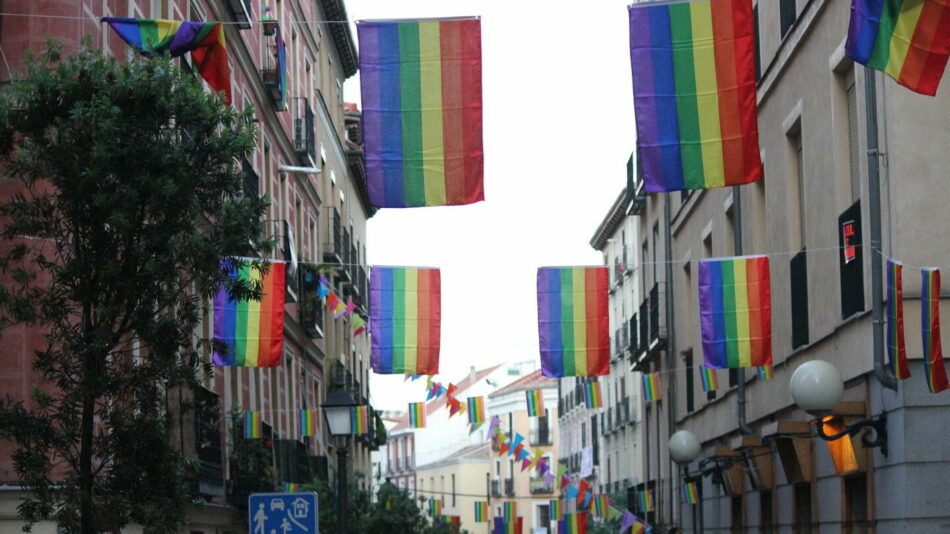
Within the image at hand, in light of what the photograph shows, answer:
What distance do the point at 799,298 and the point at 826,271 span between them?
1536 millimetres

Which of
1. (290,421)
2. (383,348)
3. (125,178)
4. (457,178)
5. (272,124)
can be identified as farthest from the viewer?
(290,421)

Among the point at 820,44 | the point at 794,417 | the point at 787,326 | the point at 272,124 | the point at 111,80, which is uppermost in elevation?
the point at 272,124

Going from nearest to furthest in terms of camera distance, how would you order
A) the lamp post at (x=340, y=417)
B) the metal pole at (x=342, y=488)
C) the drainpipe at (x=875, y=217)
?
the drainpipe at (x=875, y=217) → the metal pole at (x=342, y=488) → the lamp post at (x=340, y=417)

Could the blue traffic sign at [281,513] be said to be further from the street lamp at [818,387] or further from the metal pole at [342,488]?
the street lamp at [818,387]

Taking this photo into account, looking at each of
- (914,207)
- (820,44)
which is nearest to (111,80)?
(914,207)

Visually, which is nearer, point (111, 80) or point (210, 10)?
point (111, 80)

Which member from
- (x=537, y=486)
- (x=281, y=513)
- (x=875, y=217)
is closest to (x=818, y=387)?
(x=875, y=217)

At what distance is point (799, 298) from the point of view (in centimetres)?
1820

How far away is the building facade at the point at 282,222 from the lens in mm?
14906

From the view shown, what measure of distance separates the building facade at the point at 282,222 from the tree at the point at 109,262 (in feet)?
2.10

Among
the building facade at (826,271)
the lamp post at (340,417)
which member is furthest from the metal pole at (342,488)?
the building facade at (826,271)

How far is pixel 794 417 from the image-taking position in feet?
60.9

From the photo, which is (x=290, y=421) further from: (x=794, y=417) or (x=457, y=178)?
(x=457, y=178)

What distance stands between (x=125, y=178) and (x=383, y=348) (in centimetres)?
1023
